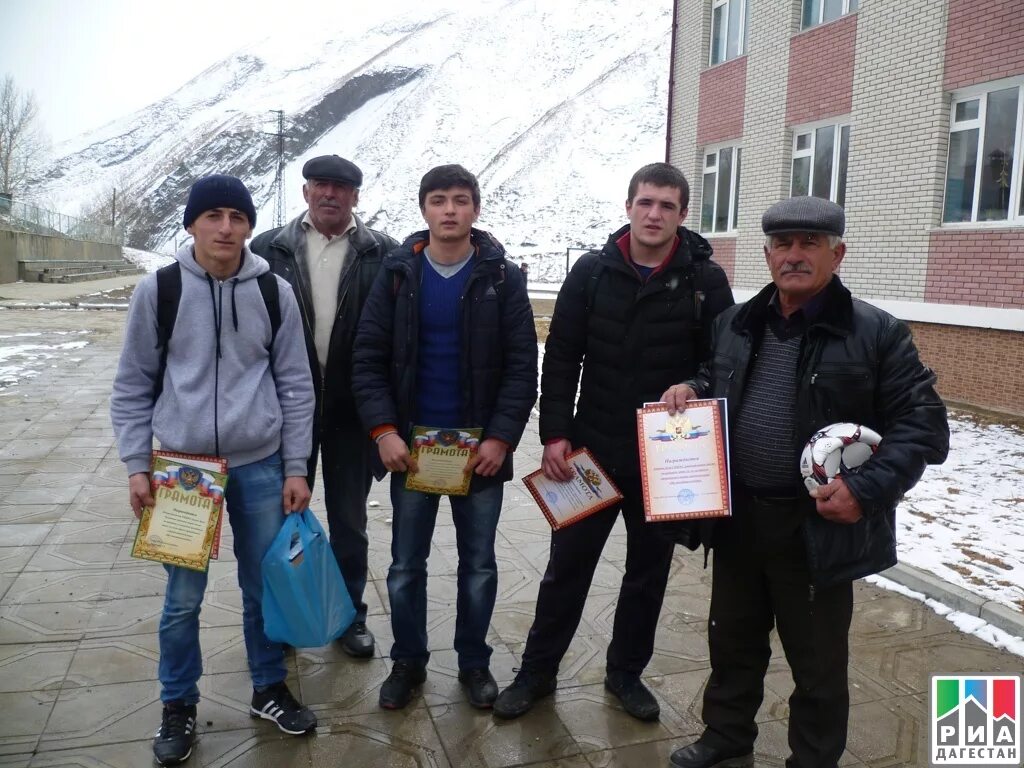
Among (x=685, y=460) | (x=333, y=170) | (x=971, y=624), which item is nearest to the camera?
(x=685, y=460)

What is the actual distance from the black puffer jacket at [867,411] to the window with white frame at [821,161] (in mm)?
10730

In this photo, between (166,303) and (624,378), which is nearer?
(166,303)

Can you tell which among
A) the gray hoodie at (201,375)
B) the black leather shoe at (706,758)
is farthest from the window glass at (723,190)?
the gray hoodie at (201,375)

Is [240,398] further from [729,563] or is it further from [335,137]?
[335,137]

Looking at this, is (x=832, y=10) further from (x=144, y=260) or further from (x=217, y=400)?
(x=144, y=260)

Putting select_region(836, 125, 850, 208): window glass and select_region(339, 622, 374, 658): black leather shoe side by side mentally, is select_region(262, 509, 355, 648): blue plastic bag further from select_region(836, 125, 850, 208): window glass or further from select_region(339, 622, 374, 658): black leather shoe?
select_region(836, 125, 850, 208): window glass

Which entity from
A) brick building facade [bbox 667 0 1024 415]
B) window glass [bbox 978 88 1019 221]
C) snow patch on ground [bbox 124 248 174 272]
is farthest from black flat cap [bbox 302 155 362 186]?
snow patch on ground [bbox 124 248 174 272]

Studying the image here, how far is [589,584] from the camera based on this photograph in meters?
3.45

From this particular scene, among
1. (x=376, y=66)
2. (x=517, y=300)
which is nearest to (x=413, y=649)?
(x=517, y=300)

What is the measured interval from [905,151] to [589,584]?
33.0 ft

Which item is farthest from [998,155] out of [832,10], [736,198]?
[736,198]

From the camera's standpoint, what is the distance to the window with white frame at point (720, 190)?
15188 millimetres

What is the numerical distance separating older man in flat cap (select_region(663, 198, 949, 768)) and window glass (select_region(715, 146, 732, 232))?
524 inches

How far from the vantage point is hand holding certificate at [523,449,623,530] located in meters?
3.27
